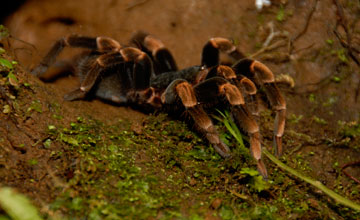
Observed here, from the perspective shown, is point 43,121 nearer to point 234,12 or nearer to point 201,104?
point 201,104

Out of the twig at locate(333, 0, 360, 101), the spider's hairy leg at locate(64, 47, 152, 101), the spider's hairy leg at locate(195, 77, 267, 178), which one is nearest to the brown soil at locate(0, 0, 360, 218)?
the twig at locate(333, 0, 360, 101)

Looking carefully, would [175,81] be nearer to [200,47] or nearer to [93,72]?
[93,72]

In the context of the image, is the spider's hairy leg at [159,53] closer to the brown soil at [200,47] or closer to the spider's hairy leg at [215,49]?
the spider's hairy leg at [215,49]

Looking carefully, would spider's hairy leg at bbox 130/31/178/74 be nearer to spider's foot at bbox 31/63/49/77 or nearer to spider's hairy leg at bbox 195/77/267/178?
spider's foot at bbox 31/63/49/77

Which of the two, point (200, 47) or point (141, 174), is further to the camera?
point (200, 47)

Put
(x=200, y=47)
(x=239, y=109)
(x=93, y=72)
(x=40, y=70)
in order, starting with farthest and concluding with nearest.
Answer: (x=200, y=47), (x=40, y=70), (x=93, y=72), (x=239, y=109)

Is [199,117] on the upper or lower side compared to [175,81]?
lower

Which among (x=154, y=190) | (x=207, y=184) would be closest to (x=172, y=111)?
(x=207, y=184)

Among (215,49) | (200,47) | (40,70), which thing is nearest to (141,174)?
(215,49)
